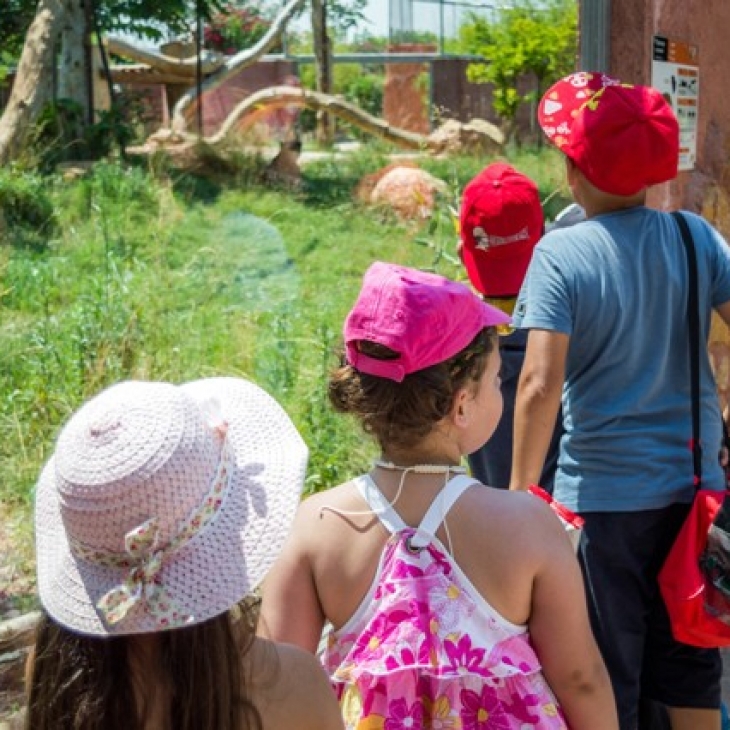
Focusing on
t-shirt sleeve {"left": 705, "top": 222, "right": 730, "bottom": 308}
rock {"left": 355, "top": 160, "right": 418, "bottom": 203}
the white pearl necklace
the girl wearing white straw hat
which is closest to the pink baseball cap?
the white pearl necklace

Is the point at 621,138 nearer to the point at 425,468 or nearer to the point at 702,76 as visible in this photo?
the point at 425,468

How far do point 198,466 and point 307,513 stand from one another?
2.10ft

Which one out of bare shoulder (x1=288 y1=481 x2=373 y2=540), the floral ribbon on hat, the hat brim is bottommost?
bare shoulder (x1=288 y1=481 x2=373 y2=540)

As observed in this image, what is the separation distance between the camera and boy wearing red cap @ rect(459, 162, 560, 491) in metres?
3.02

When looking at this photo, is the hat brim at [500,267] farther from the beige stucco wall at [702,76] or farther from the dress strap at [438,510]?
the beige stucco wall at [702,76]

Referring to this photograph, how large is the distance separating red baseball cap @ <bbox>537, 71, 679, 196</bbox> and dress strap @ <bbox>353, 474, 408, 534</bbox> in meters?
1.04

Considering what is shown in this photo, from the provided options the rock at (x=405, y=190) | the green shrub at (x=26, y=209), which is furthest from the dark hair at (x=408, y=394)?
the rock at (x=405, y=190)

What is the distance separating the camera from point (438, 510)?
6.65 ft

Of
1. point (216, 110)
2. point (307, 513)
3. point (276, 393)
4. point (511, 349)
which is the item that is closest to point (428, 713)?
point (307, 513)

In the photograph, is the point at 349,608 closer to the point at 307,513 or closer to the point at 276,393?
the point at 307,513

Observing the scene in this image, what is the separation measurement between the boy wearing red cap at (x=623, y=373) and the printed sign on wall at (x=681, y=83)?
1.45 metres

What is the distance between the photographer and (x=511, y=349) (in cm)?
312

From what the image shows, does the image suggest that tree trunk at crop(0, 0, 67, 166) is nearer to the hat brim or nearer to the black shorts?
the hat brim

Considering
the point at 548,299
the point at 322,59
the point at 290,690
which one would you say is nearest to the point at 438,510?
the point at 290,690
